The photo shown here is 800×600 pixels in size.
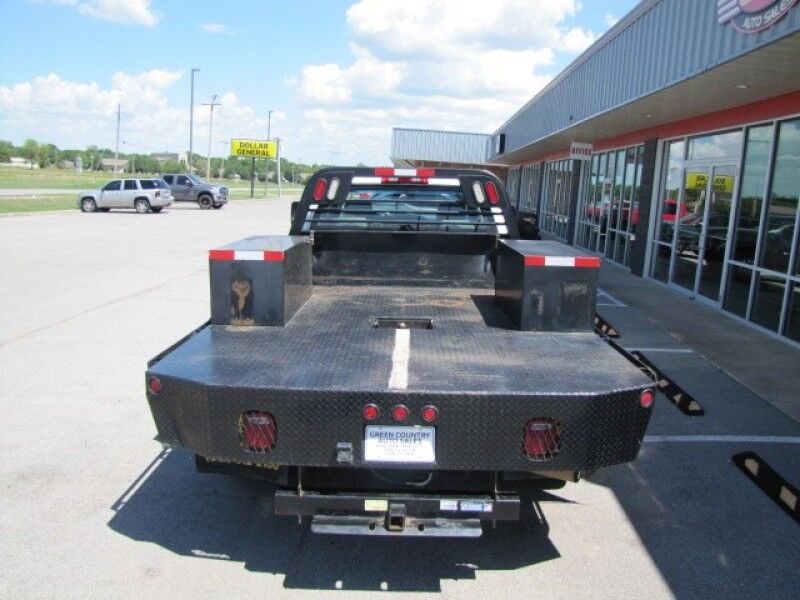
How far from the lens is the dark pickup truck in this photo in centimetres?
297

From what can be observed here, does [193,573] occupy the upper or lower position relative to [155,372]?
lower

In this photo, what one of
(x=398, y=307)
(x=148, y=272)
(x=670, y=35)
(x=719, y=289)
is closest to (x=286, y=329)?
(x=398, y=307)

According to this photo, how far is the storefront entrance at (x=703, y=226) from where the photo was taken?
36.1 feet

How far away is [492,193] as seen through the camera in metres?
5.60

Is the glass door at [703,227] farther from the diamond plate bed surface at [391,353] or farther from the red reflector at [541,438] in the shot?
the red reflector at [541,438]

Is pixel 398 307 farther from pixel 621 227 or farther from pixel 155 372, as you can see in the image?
pixel 621 227

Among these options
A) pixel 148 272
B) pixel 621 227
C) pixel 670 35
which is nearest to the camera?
pixel 670 35

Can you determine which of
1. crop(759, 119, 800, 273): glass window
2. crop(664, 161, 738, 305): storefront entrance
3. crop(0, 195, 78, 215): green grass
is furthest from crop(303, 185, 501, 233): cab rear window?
crop(0, 195, 78, 215): green grass

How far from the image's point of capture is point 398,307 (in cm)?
461

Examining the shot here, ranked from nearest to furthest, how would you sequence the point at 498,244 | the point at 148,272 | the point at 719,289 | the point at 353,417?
1. the point at 353,417
2. the point at 498,244
3. the point at 719,289
4. the point at 148,272

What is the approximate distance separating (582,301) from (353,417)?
1.61 meters

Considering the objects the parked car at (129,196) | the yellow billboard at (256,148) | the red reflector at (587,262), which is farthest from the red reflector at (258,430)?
the yellow billboard at (256,148)

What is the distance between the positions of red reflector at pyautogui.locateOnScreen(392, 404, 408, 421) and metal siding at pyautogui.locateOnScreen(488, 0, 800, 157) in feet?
17.0

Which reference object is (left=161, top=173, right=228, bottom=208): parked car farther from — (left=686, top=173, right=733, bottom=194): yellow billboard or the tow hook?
the tow hook
